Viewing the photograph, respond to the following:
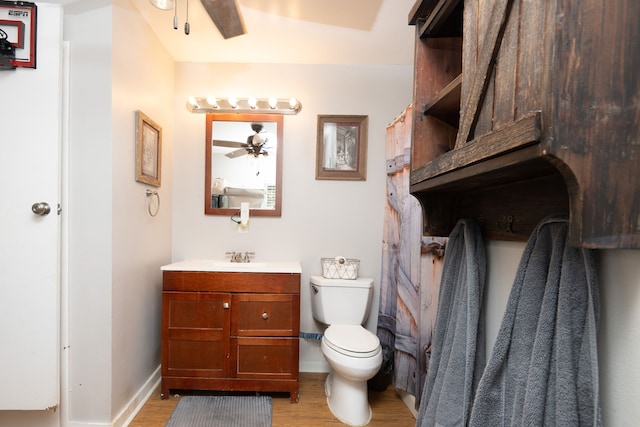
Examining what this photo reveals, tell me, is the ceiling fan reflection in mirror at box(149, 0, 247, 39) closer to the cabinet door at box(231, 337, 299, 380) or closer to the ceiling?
the ceiling

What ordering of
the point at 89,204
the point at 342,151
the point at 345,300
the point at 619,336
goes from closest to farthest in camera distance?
the point at 619,336, the point at 89,204, the point at 345,300, the point at 342,151

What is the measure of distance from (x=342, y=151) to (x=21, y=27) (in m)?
1.84

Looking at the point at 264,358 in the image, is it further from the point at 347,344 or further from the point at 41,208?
the point at 41,208

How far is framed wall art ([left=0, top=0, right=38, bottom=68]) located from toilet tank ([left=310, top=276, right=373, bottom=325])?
76.9 inches

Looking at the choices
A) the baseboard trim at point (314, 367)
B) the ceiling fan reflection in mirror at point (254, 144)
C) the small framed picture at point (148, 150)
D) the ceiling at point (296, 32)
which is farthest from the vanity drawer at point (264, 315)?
the ceiling at point (296, 32)

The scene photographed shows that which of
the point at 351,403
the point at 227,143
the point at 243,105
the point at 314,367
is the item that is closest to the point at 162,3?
the point at 243,105

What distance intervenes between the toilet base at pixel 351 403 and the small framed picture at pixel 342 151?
141 cm

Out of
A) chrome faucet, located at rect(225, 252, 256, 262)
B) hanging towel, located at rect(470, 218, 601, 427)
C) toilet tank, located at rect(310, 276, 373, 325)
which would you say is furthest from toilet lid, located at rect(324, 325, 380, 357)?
hanging towel, located at rect(470, 218, 601, 427)

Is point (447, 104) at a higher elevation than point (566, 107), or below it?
higher

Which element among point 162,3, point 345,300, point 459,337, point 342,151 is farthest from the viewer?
point 342,151

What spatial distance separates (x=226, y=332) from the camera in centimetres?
182

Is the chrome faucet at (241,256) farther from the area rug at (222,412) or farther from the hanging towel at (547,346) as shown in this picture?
the hanging towel at (547,346)

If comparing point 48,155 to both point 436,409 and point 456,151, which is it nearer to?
point 456,151

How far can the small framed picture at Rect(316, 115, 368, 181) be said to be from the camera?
7.43 ft
